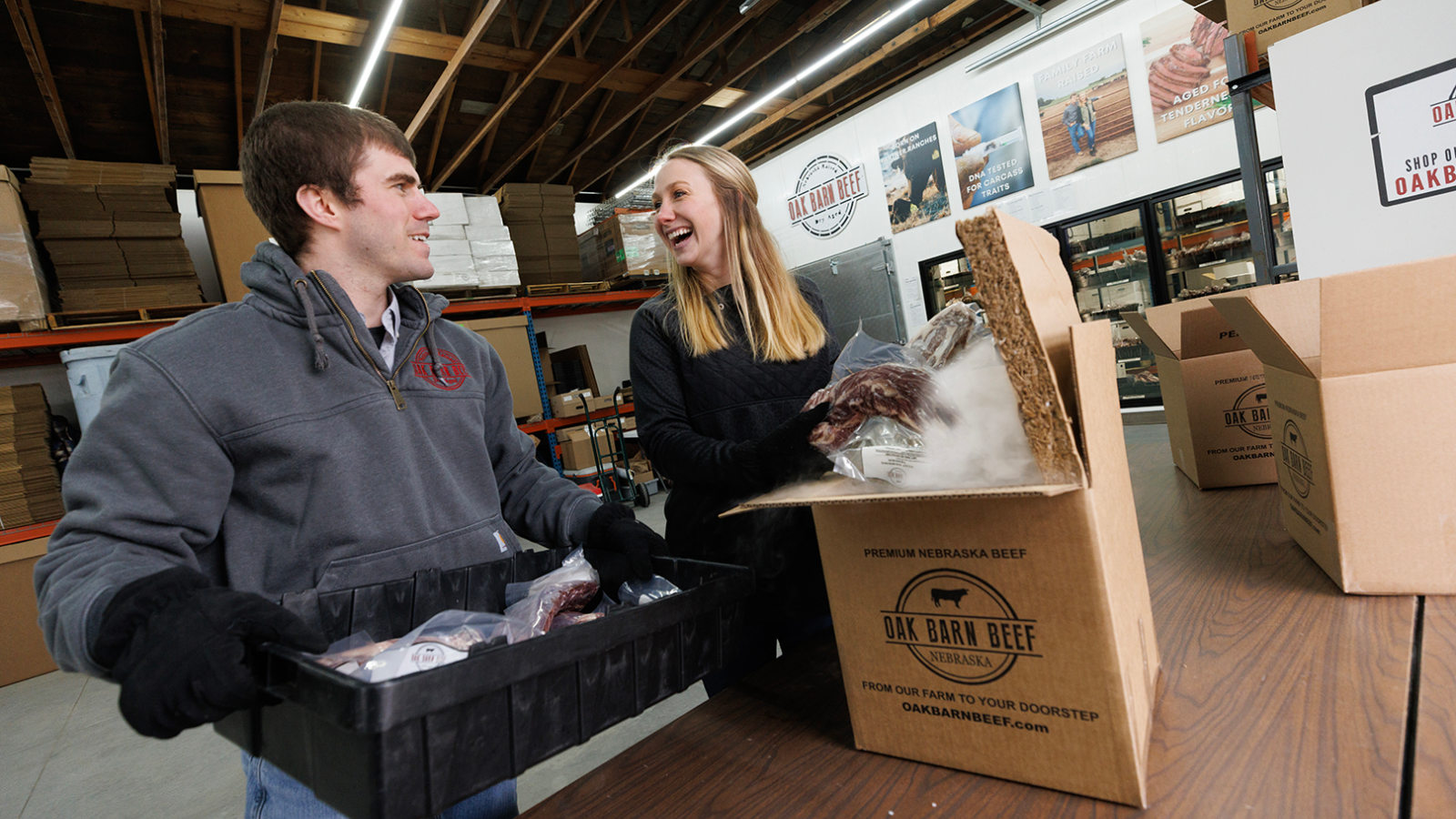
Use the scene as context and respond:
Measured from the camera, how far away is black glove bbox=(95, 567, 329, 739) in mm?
557

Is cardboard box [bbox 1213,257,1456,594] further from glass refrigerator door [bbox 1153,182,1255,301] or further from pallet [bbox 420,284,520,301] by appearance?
pallet [bbox 420,284,520,301]

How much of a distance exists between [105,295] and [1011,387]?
559 cm

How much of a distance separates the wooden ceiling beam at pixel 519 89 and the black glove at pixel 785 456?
4811 millimetres

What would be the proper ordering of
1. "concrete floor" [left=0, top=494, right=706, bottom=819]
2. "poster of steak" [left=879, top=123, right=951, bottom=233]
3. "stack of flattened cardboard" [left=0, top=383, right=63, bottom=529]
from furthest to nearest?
"poster of steak" [left=879, top=123, right=951, bottom=233], "stack of flattened cardboard" [left=0, top=383, right=63, bottom=529], "concrete floor" [left=0, top=494, right=706, bottom=819]

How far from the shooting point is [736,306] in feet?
4.46

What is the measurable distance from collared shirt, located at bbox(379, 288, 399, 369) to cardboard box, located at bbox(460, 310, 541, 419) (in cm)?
454

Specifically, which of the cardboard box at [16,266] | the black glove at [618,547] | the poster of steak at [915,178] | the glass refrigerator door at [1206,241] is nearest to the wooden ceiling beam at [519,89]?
the cardboard box at [16,266]

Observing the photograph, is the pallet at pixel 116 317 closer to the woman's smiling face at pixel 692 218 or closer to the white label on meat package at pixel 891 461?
the woman's smiling face at pixel 692 218

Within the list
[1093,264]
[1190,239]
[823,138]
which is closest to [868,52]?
[823,138]

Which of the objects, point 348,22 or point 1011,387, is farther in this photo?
point 348,22

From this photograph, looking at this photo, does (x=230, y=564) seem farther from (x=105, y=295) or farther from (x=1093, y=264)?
(x=1093, y=264)

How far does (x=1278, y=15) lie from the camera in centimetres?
136

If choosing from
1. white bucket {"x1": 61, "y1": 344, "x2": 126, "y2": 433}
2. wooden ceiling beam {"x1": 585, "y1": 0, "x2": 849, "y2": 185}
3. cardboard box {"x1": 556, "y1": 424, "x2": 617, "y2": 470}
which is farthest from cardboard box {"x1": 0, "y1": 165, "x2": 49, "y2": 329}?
wooden ceiling beam {"x1": 585, "y1": 0, "x2": 849, "y2": 185}

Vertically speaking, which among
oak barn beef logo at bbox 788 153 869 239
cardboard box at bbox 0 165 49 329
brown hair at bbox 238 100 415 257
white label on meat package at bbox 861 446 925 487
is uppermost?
oak barn beef logo at bbox 788 153 869 239
